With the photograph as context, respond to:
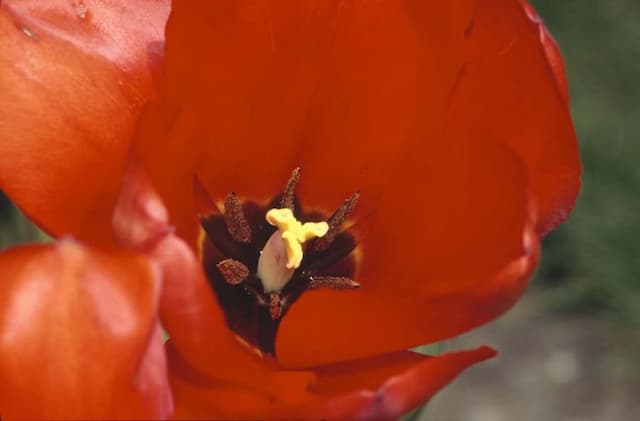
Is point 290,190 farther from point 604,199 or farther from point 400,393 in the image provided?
point 604,199


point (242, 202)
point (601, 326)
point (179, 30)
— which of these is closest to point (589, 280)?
point (601, 326)

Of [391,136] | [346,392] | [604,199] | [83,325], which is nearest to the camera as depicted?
[83,325]

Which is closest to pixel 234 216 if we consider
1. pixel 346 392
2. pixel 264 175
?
pixel 264 175

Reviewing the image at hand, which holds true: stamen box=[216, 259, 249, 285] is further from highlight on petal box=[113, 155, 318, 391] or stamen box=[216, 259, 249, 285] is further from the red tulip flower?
highlight on petal box=[113, 155, 318, 391]

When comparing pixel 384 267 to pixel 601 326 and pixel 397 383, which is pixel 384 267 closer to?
pixel 397 383

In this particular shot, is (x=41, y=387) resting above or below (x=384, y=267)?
above
